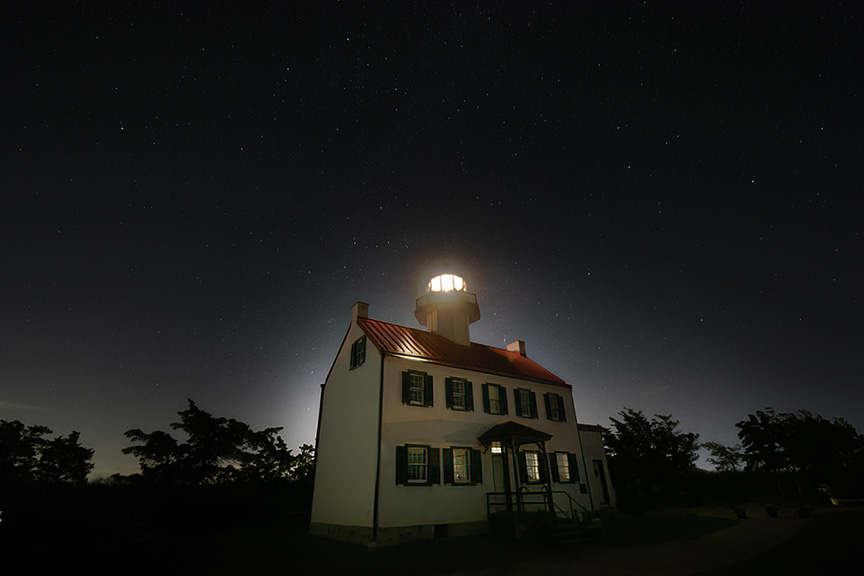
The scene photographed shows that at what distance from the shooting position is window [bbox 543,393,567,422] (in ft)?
76.0

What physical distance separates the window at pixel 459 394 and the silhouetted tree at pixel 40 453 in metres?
27.1

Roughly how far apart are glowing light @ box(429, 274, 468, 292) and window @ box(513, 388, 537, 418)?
7293mm

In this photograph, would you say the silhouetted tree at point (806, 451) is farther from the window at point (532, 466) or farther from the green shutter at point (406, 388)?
the green shutter at point (406, 388)

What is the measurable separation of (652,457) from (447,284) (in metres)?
21.0

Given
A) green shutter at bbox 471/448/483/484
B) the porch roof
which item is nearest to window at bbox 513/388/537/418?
the porch roof

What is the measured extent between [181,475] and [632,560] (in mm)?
26829

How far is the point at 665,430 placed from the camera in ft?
108

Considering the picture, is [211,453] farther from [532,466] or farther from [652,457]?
[652,457]

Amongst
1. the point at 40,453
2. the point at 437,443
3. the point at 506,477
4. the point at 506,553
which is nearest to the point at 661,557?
the point at 506,553

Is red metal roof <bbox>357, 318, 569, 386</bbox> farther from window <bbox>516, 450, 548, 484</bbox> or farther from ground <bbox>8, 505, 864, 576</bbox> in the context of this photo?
ground <bbox>8, 505, 864, 576</bbox>

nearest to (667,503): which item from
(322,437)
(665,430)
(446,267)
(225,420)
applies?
(665,430)

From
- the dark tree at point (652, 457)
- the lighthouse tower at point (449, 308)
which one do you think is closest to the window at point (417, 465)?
the lighthouse tower at point (449, 308)

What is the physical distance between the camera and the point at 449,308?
25.8m

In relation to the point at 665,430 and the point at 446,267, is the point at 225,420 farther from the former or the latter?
the point at 665,430
